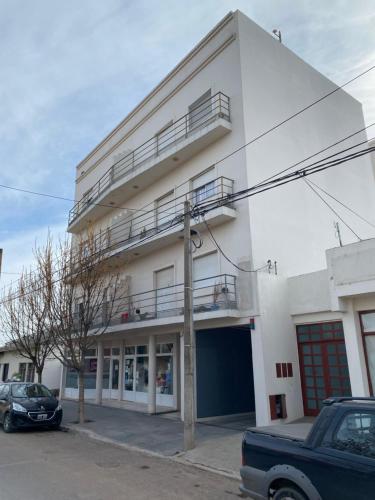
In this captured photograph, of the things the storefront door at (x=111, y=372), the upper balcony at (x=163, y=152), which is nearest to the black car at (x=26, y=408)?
the storefront door at (x=111, y=372)

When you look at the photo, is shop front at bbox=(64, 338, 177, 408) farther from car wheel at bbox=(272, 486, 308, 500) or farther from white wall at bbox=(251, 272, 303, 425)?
car wheel at bbox=(272, 486, 308, 500)

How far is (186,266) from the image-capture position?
10664 mm

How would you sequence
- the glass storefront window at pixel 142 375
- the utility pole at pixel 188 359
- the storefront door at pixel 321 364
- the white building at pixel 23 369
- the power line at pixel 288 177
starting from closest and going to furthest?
1. the power line at pixel 288 177
2. the utility pole at pixel 188 359
3. the storefront door at pixel 321 364
4. the glass storefront window at pixel 142 375
5. the white building at pixel 23 369

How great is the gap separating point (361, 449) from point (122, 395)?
16.4 m

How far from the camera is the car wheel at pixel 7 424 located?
12133mm

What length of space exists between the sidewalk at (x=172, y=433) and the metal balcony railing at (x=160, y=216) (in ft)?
21.3

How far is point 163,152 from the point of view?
55.7ft

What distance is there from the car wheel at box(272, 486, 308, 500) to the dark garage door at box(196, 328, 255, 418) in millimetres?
9011

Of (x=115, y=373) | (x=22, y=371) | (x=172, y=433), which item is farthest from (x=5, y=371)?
(x=172, y=433)

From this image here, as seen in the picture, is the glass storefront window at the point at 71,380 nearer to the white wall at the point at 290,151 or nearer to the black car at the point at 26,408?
the black car at the point at 26,408

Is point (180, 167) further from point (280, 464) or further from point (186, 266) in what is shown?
point (280, 464)

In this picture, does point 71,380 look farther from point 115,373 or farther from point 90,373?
point 115,373

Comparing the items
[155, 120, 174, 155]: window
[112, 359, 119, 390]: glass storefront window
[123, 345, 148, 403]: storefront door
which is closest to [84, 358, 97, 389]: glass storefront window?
[112, 359, 119, 390]: glass storefront window

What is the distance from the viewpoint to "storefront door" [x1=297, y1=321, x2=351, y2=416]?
39.2ft
